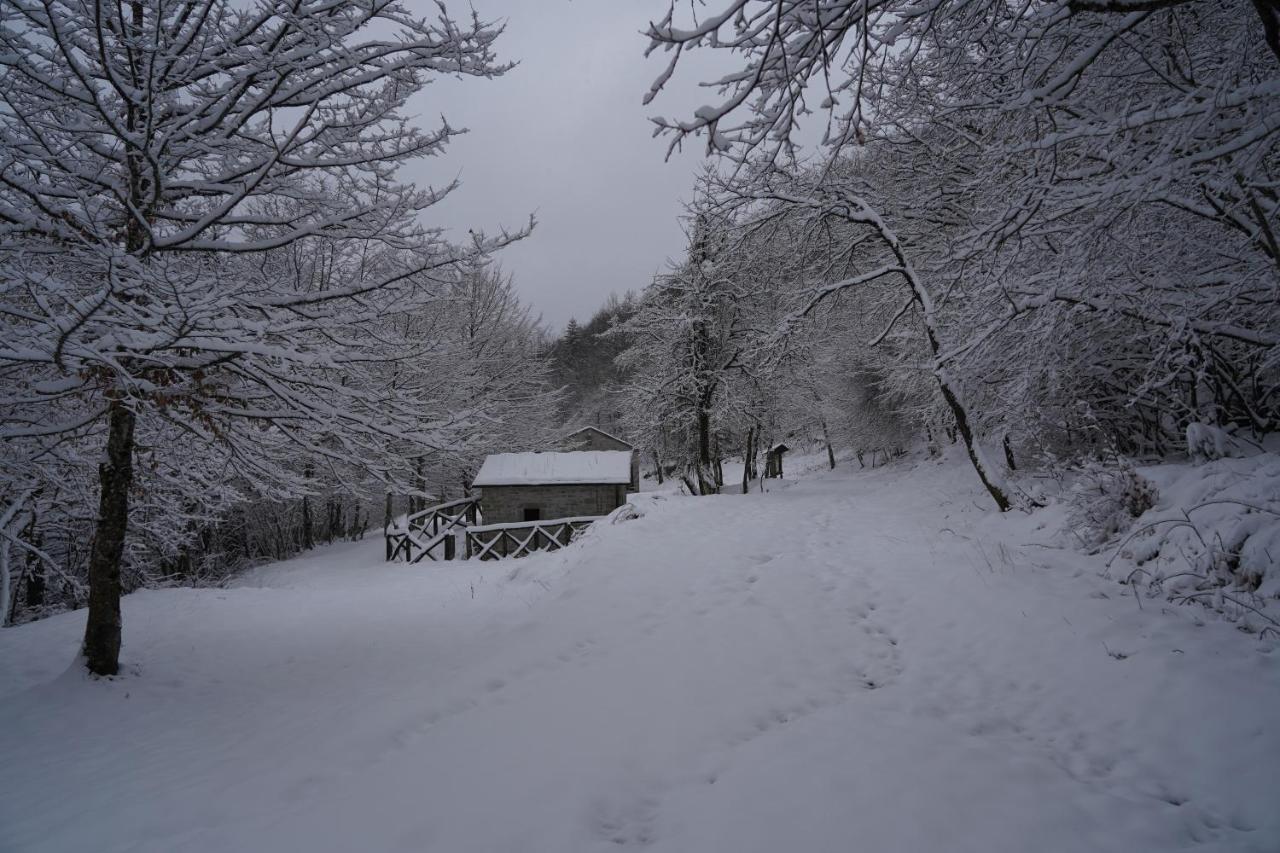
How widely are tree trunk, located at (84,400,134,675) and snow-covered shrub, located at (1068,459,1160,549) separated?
9.37 meters

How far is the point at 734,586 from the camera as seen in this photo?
5.58 m

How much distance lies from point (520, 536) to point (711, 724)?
1393 cm

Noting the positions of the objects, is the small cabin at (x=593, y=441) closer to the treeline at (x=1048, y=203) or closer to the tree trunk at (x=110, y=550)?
the treeline at (x=1048, y=203)

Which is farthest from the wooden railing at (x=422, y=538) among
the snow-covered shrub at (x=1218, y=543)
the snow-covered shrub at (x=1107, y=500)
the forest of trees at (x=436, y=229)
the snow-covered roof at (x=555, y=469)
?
the snow-covered shrub at (x=1218, y=543)

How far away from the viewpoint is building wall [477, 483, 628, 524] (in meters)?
17.1

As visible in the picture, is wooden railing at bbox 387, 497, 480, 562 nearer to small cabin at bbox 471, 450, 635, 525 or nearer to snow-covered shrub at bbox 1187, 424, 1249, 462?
small cabin at bbox 471, 450, 635, 525

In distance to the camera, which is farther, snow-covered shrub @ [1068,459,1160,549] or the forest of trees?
snow-covered shrub @ [1068,459,1160,549]

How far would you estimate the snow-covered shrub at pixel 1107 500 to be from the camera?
4.73 m

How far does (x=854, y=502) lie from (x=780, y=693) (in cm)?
851

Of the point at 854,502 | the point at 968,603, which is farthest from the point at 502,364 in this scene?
the point at 968,603

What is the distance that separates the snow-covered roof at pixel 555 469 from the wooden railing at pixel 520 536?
1.59m

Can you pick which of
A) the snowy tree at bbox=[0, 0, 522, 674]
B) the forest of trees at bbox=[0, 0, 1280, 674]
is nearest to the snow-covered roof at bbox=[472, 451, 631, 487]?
the forest of trees at bbox=[0, 0, 1280, 674]

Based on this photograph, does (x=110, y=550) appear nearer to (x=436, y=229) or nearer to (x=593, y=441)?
(x=436, y=229)

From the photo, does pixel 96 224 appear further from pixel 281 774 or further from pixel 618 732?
pixel 618 732
